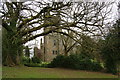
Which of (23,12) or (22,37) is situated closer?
(23,12)

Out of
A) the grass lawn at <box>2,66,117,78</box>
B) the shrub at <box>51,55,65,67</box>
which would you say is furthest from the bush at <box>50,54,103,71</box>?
the grass lawn at <box>2,66,117,78</box>

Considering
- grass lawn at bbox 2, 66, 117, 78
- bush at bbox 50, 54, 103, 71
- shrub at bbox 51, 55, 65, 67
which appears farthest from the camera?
shrub at bbox 51, 55, 65, 67

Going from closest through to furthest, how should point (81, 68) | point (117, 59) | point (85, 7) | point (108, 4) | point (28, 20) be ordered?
1. point (85, 7)
2. point (108, 4)
3. point (28, 20)
4. point (117, 59)
5. point (81, 68)

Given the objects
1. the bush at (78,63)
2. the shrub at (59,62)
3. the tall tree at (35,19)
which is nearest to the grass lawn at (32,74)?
the tall tree at (35,19)

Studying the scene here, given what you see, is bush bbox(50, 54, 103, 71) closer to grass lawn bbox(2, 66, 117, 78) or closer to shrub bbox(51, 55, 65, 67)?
shrub bbox(51, 55, 65, 67)

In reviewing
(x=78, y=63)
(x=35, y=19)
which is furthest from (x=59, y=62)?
(x=35, y=19)

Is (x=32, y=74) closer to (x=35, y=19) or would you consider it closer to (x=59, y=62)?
(x=35, y=19)

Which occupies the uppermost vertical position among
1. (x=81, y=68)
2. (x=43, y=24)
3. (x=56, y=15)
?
(x=56, y=15)

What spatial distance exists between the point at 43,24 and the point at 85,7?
4189mm

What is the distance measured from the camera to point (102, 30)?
11898 mm

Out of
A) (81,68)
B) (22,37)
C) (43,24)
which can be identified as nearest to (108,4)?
(43,24)

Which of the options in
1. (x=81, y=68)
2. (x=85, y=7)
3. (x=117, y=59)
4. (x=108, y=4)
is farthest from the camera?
(x=81, y=68)

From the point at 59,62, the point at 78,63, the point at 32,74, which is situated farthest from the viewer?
the point at 59,62

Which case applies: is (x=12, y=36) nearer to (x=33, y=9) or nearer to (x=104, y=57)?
(x=33, y=9)
